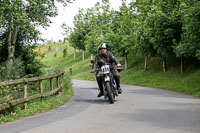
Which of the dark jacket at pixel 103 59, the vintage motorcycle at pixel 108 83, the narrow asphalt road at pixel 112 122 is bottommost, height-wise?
the narrow asphalt road at pixel 112 122

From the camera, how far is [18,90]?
29.5ft

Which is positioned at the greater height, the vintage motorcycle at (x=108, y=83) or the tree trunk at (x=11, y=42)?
the tree trunk at (x=11, y=42)

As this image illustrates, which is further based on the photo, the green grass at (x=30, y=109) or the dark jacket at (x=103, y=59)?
the dark jacket at (x=103, y=59)

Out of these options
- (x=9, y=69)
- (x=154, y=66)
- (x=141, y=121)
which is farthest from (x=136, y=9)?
(x=141, y=121)

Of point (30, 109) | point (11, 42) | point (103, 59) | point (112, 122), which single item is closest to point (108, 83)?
point (103, 59)

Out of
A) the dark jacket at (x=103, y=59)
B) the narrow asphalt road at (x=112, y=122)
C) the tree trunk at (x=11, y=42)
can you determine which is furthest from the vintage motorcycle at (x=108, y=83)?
the tree trunk at (x=11, y=42)

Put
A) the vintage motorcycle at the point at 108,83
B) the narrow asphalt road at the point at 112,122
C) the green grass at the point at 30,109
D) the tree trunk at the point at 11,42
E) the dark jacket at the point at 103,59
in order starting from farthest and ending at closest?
the tree trunk at the point at 11,42, the dark jacket at the point at 103,59, the vintage motorcycle at the point at 108,83, the green grass at the point at 30,109, the narrow asphalt road at the point at 112,122

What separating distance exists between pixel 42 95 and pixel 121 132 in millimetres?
4850

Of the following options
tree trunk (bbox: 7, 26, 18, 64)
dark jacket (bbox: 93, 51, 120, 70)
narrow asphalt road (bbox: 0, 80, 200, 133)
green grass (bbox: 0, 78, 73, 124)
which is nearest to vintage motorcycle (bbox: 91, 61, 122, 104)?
dark jacket (bbox: 93, 51, 120, 70)

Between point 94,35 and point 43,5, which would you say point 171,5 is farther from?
point 94,35

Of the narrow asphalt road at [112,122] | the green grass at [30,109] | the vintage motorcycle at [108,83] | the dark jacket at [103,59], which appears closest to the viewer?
the narrow asphalt road at [112,122]

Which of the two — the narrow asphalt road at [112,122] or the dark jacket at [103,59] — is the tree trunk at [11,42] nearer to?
the dark jacket at [103,59]

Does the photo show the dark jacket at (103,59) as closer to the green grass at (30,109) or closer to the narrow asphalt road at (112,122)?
the green grass at (30,109)

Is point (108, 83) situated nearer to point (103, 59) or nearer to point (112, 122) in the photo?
point (103, 59)
